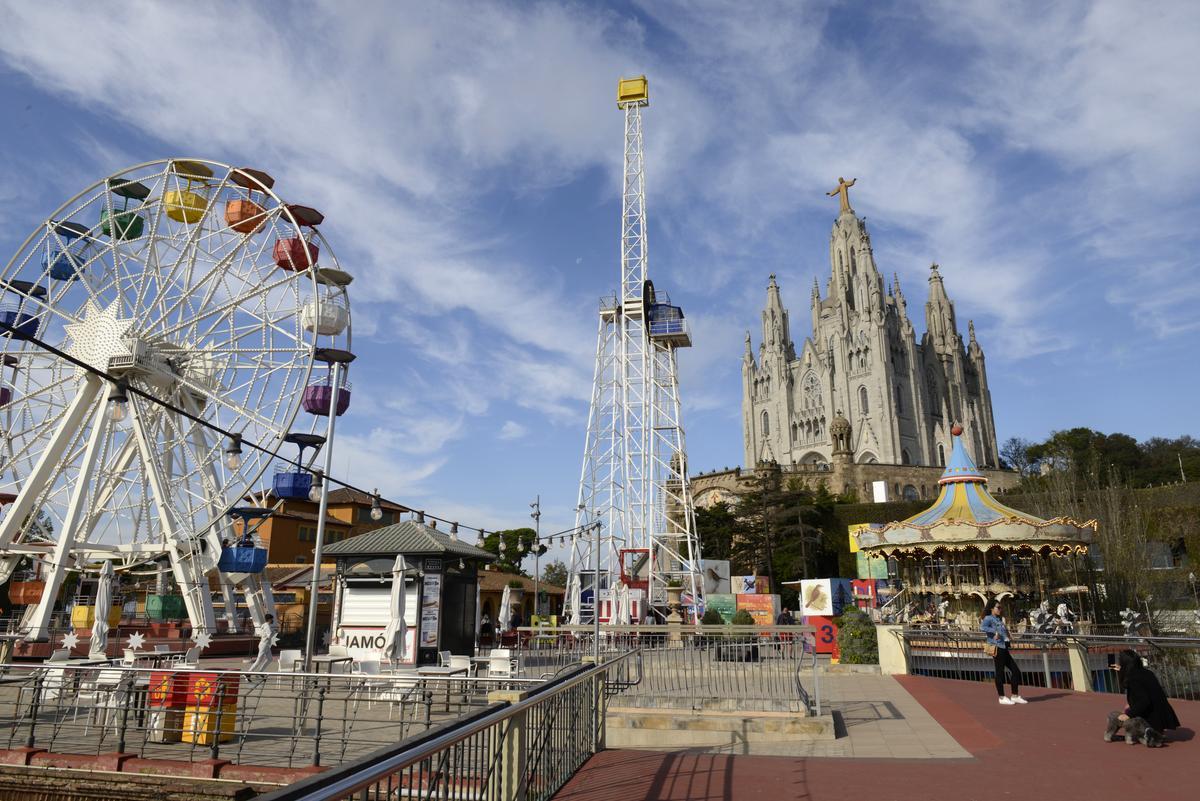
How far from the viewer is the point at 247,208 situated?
85.6 feet

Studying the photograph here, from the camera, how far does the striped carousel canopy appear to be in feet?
75.0

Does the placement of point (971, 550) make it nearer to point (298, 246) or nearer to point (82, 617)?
point (298, 246)

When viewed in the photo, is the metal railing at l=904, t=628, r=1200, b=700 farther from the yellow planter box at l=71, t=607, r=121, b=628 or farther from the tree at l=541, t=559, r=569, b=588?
the tree at l=541, t=559, r=569, b=588

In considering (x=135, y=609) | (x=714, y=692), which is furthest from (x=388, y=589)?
(x=135, y=609)

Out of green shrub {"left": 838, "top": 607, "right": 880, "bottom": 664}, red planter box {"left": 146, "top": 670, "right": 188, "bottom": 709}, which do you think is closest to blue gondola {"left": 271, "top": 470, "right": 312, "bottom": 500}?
red planter box {"left": 146, "top": 670, "right": 188, "bottom": 709}

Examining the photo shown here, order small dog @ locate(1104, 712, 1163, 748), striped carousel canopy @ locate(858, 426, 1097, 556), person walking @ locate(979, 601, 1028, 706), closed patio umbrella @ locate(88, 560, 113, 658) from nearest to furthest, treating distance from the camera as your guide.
A: 1. small dog @ locate(1104, 712, 1163, 748)
2. person walking @ locate(979, 601, 1028, 706)
3. closed patio umbrella @ locate(88, 560, 113, 658)
4. striped carousel canopy @ locate(858, 426, 1097, 556)

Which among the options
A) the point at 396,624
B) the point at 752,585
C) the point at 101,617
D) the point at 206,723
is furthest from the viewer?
the point at 752,585

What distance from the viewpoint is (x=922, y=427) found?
9362cm

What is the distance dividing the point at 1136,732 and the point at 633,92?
42.5m

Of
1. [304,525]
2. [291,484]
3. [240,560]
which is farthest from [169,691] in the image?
[304,525]

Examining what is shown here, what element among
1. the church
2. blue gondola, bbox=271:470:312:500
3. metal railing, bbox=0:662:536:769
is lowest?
metal railing, bbox=0:662:536:769

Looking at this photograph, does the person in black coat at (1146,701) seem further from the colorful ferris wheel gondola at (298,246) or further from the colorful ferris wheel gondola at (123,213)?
the colorful ferris wheel gondola at (123,213)

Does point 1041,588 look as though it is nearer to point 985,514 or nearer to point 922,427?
point 985,514

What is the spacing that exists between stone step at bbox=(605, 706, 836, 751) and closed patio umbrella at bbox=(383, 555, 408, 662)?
694 centimetres
